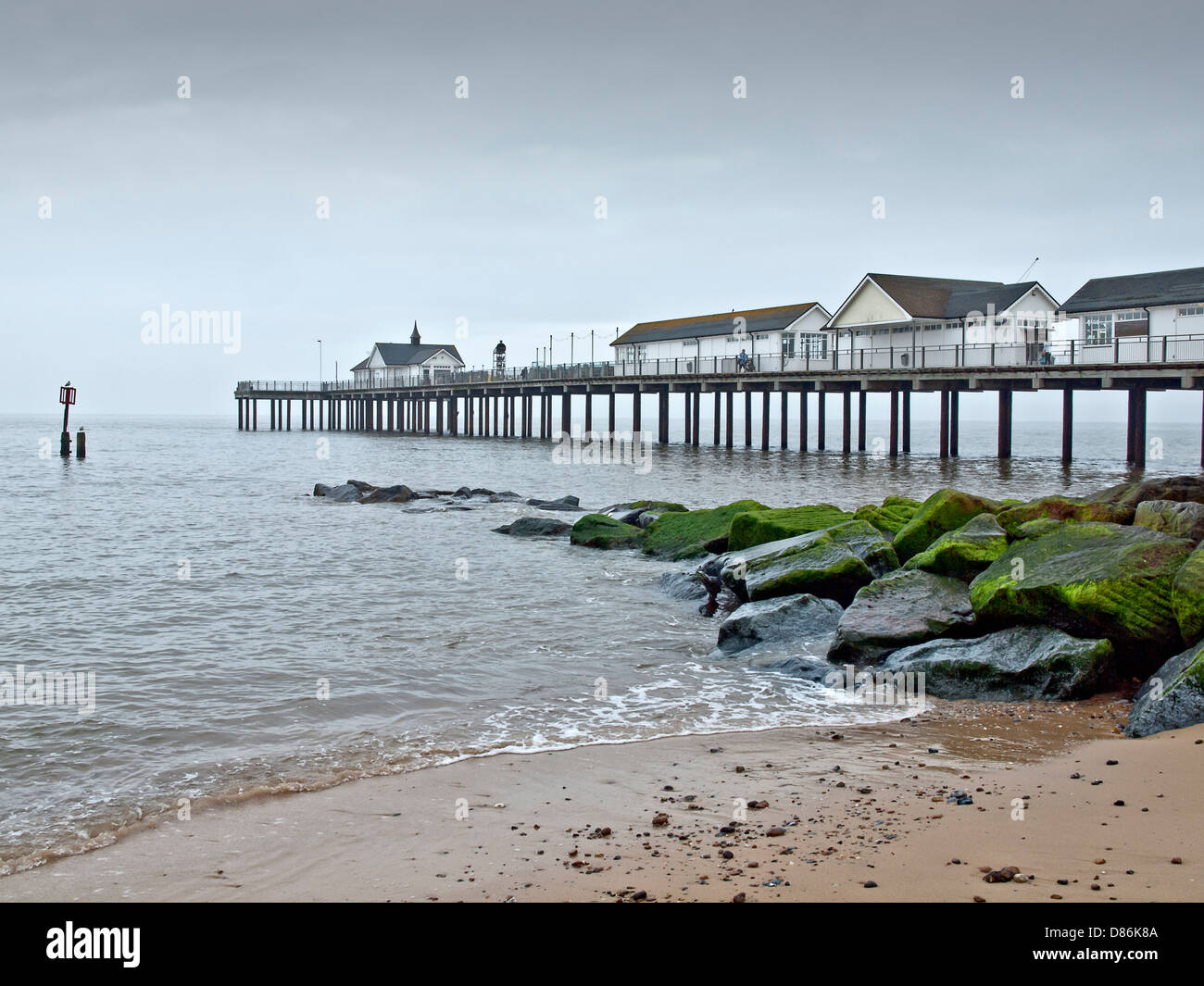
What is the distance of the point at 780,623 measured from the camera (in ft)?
38.4

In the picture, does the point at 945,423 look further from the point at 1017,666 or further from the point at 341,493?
the point at 1017,666

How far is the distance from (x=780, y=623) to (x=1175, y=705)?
15.6ft

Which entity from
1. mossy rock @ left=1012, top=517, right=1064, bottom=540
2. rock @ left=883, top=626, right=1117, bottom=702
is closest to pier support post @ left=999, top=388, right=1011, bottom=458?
mossy rock @ left=1012, top=517, right=1064, bottom=540

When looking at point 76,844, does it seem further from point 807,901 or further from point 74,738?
point 807,901

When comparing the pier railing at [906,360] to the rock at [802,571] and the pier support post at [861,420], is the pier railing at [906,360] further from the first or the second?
the rock at [802,571]

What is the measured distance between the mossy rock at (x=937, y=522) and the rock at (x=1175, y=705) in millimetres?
5836

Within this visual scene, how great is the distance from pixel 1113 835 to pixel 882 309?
43.7 metres

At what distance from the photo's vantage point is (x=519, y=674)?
10523 mm

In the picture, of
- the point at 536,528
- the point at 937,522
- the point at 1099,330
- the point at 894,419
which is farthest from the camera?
the point at 894,419

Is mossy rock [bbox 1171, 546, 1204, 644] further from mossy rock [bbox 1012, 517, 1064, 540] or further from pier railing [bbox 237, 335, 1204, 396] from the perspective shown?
pier railing [bbox 237, 335, 1204, 396]

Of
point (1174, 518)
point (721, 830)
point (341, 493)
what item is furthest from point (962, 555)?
point (341, 493)

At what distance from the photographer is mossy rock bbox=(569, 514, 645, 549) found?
20.2 meters

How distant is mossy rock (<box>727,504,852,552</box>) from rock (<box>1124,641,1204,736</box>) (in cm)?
782
